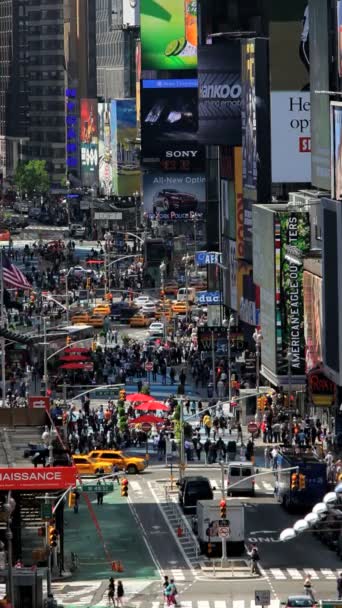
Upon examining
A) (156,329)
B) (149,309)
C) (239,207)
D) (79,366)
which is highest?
(239,207)

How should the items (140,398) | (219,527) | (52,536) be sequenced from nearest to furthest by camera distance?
(52,536) < (219,527) < (140,398)

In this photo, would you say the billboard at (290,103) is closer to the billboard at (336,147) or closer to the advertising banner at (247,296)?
the advertising banner at (247,296)

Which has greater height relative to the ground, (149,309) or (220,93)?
(220,93)

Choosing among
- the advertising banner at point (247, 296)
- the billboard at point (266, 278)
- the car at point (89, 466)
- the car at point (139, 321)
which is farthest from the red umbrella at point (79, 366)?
the car at point (139, 321)

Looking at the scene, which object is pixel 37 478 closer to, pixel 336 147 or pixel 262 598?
pixel 262 598

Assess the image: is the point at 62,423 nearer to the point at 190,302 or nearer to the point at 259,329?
the point at 259,329

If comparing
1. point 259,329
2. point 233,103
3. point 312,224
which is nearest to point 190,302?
point 233,103

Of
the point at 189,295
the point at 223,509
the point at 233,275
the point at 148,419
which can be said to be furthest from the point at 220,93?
the point at 223,509
